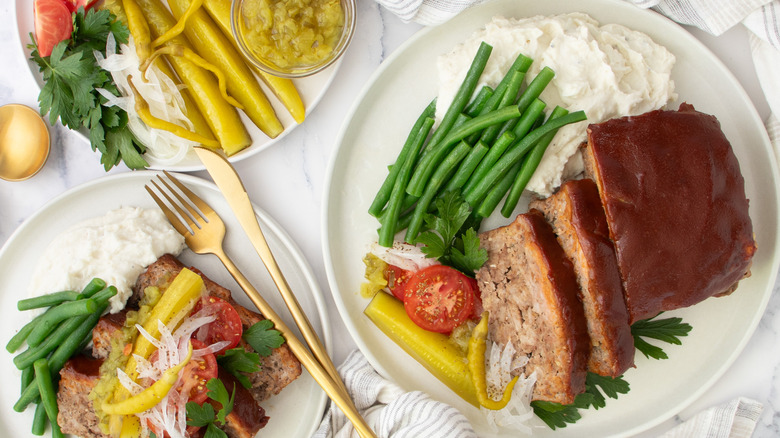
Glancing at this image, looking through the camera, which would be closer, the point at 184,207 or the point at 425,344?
the point at 425,344

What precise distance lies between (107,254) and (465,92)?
8.81 ft

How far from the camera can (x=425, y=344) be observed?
152 inches

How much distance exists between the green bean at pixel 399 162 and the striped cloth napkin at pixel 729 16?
2.09 feet

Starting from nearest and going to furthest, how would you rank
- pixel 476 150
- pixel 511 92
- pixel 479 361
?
pixel 511 92, pixel 476 150, pixel 479 361

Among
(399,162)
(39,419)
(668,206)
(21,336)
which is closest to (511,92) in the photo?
(399,162)

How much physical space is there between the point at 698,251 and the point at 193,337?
3.23m

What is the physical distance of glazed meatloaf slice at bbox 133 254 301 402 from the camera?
12.5 feet

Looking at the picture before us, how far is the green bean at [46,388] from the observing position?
3693mm

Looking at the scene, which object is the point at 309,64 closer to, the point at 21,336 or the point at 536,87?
the point at 536,87

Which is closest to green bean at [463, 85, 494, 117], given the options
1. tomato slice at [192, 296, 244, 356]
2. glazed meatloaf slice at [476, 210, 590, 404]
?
glazed meatloaf slice at [476, 210, 590, 404]

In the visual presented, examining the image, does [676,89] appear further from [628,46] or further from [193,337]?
[193,337]

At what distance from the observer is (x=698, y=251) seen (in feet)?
10.6

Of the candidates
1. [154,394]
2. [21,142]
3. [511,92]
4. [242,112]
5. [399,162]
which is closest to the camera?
[154,394]

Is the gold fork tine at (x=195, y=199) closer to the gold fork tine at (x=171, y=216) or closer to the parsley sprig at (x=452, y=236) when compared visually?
the gold fork tine at (x=171, y=216)
